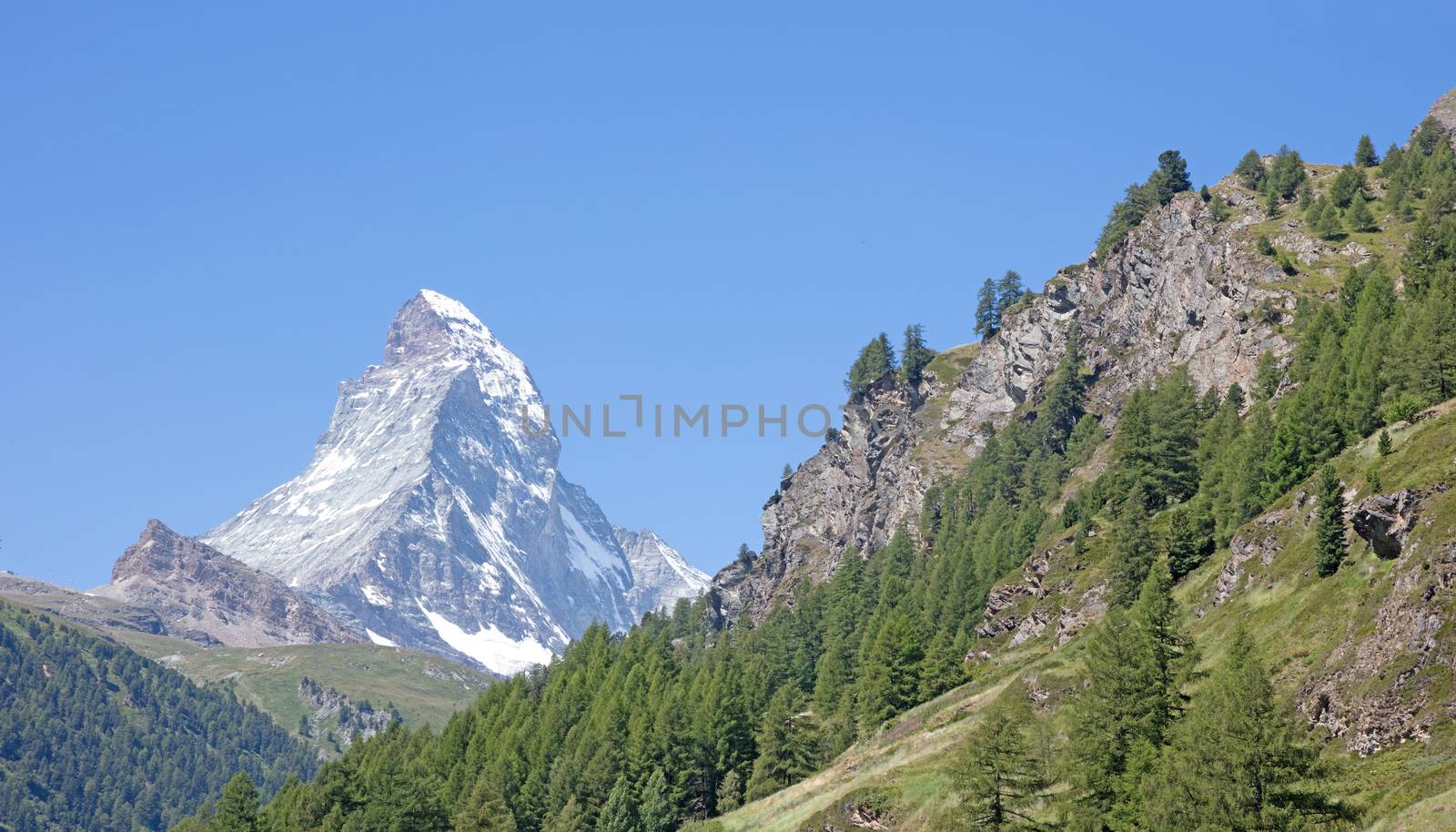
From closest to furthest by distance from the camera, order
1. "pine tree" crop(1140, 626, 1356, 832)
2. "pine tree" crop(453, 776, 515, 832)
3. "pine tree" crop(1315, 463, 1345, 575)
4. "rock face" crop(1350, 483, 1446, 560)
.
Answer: "pine tree" crop(1140, 626, 1356, 832), "rock face" crop(1350, 483, 1446, 560), "pine tree" crop(1315, 463, 1345, 575), "pine tree" crop(453, 776, 515, 832)

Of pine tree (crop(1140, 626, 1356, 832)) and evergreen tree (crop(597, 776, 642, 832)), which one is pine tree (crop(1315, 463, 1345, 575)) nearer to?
pine tree (crop(1140, 626, 1356, 832))

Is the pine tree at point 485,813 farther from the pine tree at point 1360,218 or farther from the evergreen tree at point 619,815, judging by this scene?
the pine tree at point 1360,218

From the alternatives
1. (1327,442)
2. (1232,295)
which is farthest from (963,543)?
(1327,442)

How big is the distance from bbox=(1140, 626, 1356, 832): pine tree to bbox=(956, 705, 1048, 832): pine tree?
14349 mm

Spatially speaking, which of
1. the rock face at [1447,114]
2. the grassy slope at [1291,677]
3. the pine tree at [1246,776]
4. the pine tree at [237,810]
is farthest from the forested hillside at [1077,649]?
the pine tree at [237,810]

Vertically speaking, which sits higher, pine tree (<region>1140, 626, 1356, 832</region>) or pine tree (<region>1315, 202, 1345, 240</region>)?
pine tree (<region>1315, 202, 1345, 240</region>)

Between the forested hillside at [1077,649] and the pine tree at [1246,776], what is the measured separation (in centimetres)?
12

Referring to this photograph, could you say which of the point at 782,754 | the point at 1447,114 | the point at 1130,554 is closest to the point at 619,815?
the point at 782,754

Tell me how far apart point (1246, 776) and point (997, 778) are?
19.1 metres

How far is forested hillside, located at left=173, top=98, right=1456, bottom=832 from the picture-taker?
7125 centimetres

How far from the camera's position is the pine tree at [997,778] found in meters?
76.0

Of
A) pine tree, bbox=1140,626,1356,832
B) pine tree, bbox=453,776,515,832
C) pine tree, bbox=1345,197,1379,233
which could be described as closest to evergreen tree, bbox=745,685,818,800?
pine tree, bbox=453,776,515,832

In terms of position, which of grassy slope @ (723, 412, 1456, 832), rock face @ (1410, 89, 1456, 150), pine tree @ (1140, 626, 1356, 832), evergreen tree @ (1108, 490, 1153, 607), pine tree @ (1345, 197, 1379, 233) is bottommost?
pine tree @ (1140, 626, 1356, 832)

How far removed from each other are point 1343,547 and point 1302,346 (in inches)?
2238
